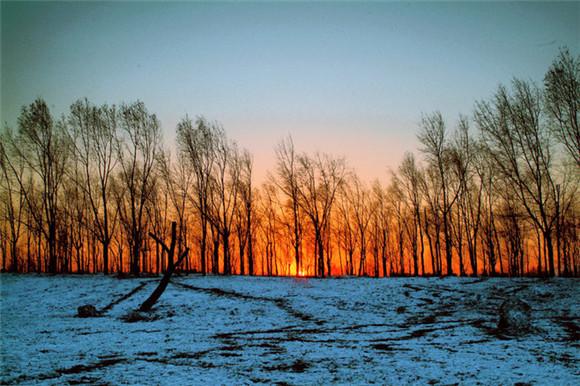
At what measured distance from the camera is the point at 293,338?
1270 cm

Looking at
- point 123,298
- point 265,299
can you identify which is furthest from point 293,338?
point 123,298

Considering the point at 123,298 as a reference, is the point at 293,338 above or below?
above

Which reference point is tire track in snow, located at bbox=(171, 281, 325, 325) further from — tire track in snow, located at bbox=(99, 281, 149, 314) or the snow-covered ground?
tire track in snow, located at bbox=(99, 281, 149, 314)

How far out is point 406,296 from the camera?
23656 mm

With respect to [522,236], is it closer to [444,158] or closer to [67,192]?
[444,158]

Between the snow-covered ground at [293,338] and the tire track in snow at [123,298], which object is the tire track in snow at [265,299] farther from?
the tire track in snow at [123,298]

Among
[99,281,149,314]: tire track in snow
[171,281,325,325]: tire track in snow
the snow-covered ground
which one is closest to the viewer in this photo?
the snow-covered ground

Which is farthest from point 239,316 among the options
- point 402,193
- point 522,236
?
point 522,236

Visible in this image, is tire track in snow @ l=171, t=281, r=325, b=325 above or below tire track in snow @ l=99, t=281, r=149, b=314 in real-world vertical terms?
below

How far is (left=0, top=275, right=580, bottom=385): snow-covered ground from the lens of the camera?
8.21 m

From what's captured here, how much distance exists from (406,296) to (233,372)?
56.9ft

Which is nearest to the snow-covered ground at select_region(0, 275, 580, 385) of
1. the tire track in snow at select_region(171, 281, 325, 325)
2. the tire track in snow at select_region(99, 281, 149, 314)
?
the tire track in snow at select_region(171, 281, 325, 325)

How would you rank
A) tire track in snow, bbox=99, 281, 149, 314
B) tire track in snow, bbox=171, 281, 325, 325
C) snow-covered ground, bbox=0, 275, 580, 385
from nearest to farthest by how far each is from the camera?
snow-covered ground, bbox=0, 275, 580, 385
tire track in snow, bbox=171, 281, 325, 325
tire track in snow, bbox=99, 281, 149, 314

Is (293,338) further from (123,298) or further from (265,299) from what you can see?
(123,298)
